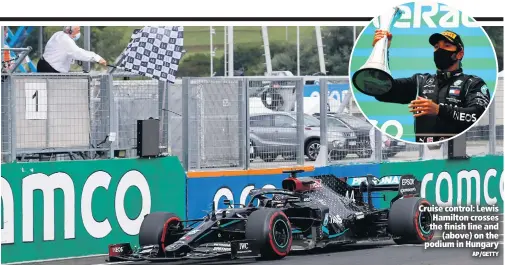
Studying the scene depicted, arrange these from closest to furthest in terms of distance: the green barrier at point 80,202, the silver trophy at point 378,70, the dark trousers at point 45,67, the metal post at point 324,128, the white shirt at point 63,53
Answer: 1. the silver trophy at point 378,70
2. the green barrier at point 80,202
3. the white shirt at point 63,53
4. the dark trousers at point 45,67
5. the metal post at point 324,128

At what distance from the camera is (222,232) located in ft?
38.5

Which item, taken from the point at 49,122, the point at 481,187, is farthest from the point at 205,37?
the point at 49,122

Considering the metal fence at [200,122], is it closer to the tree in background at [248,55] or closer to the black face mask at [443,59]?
the black face mask at [443,59]

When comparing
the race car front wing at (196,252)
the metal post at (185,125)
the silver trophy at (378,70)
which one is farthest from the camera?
the metal post at (185,125)

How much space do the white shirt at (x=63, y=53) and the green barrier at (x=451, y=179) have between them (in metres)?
5.13

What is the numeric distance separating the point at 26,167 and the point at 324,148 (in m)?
4.89

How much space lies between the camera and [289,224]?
11750 millimetres

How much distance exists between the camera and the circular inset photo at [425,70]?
394 inches

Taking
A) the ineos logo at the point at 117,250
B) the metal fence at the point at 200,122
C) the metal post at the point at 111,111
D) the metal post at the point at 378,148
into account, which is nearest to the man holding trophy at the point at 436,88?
the metal fence at the point at 200,122

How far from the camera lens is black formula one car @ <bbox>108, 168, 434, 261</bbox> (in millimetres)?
11359

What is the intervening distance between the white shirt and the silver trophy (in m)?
4.18

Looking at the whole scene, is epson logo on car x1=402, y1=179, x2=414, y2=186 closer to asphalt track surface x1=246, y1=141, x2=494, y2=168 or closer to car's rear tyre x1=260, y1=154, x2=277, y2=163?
asphalt track surface x1=246, y1=141, x2=494, y2=168

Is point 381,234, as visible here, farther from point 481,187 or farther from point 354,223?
point 481,187

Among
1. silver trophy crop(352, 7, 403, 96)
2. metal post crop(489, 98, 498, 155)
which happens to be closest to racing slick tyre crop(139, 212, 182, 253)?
silver trophy crop(352, 7, 403, 96)
